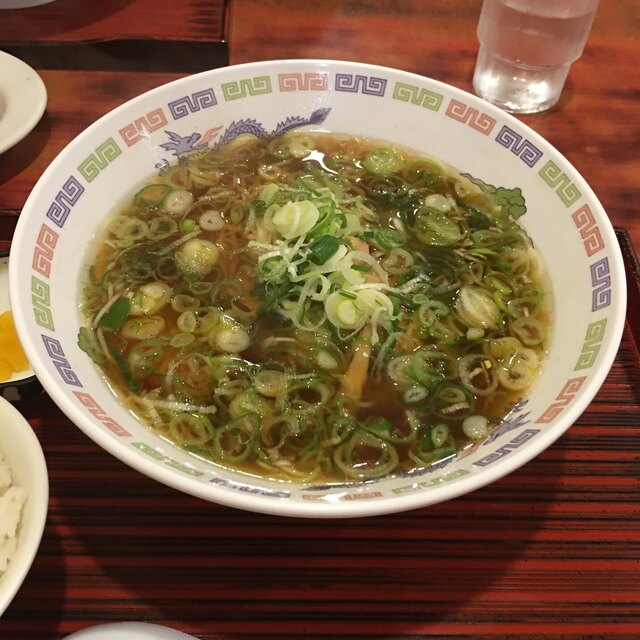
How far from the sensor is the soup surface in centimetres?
142

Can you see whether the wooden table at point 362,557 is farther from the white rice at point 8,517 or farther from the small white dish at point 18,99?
the small white dish at point 18,99

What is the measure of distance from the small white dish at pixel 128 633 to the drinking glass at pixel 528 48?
222cm

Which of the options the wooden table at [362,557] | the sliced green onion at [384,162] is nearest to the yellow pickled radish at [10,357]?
the wooden table at [362,557]

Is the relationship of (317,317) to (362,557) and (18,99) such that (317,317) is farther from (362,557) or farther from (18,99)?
(18,99)

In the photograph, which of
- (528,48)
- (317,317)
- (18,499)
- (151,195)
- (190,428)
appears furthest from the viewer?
(528,48)

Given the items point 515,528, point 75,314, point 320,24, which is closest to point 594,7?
point 320,24

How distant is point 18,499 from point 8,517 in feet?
0.13

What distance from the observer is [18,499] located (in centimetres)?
125

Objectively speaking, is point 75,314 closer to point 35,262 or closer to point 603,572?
point 35,262

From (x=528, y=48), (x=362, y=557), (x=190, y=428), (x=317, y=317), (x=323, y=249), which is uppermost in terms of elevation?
(x=528, y=48)

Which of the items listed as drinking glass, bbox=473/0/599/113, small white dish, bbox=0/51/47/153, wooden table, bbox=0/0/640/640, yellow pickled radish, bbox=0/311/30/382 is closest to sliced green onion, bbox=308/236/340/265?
wooden table, bbox=0/0/640/640

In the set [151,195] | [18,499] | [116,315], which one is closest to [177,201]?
[151,195]

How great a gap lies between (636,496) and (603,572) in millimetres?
224

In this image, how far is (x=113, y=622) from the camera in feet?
3.95
